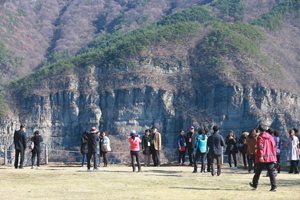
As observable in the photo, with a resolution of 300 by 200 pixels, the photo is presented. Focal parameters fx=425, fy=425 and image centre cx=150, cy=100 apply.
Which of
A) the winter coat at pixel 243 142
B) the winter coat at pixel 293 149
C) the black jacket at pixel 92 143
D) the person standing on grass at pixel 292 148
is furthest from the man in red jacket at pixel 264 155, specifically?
the black jacket at pixel 92 143

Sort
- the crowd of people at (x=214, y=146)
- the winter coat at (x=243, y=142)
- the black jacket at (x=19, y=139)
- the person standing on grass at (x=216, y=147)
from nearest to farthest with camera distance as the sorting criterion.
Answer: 1. the crowd of people at (x=214, y=146)
2. the person standing on grass at (x=216, y=147)
3. the black jacket at (x=19, y=139)
4. the winter coat at (x=243, y=142)

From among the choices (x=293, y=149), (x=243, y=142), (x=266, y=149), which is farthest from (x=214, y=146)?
(x=266, y=149)

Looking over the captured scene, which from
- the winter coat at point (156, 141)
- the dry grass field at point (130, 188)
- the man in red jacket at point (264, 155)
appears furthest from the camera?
the winter coat at point (156, 141)

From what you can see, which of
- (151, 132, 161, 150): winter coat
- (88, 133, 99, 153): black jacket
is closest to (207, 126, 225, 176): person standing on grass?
(88, 133, 99, 153): black jacket

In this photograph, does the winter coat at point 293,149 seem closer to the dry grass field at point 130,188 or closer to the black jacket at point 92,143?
the dry grass field at point 130,188

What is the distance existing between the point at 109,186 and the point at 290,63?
11094 centimetres

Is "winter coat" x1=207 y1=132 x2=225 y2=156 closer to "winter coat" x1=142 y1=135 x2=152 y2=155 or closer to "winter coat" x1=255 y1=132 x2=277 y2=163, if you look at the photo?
"winter coat" x1=255 y1=132 x2=277 y2=163

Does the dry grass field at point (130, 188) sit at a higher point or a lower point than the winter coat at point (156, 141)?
lower

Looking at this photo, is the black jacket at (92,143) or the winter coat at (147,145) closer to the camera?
the black jacket at (92,143)

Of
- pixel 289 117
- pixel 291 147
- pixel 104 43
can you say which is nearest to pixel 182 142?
pixel 291 147

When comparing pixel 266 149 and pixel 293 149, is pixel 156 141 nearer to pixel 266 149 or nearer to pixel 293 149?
pixel 293 149

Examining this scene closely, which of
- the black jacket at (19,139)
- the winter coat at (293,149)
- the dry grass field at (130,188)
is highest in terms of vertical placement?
A: the black jacket at (19,139)

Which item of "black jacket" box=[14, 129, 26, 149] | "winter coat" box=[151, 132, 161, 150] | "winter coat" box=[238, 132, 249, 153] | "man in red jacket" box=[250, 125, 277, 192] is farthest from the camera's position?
"winter coat" box=[151, 132, 161, 150]

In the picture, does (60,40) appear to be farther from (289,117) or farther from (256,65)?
(289,117)
